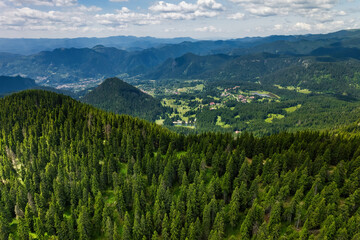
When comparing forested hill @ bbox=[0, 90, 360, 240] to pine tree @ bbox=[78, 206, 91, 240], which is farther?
pine tree @ bbox=[78, 206, 91, 240]

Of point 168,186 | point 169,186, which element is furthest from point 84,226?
point 169,186

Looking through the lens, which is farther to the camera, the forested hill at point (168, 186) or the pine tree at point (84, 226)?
the pine tree at point (84, 226)

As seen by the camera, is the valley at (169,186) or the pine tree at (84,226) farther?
the pine tree at (84,226)

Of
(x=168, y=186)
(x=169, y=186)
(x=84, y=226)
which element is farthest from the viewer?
(x=169, y=186)

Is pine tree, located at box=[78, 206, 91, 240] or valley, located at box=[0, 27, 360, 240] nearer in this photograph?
valley, located at box=[0, 27, 360, 240]

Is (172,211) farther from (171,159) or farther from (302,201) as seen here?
(302,201)

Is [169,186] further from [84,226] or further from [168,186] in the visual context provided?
[84,226]

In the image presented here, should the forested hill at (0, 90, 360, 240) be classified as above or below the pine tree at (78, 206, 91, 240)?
above

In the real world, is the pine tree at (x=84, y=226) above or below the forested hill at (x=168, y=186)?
below
